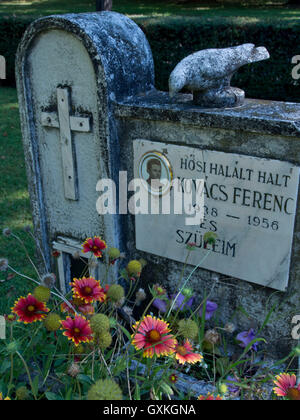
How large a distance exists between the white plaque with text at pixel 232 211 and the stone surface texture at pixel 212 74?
0.30 meters

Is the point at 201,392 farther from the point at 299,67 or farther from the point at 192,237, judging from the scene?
the point at 299,67

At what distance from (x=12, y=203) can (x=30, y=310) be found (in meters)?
3.40

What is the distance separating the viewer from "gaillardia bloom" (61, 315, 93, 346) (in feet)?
5.18

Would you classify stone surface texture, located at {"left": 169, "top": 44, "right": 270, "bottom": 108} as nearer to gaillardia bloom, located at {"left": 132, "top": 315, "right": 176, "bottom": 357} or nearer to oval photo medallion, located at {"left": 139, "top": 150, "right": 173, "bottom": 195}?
oval photo medallion, located at {"left": 139, "top": 150, "right": 173, "bottom": 195}

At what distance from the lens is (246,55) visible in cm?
240

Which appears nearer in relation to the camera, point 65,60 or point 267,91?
point 65,60

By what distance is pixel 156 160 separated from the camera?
2.51 m

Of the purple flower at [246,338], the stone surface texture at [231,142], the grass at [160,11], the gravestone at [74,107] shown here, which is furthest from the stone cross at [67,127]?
the grass at [160,11]

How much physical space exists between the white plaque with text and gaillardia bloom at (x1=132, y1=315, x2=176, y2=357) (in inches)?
35.5

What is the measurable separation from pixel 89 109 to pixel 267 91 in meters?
5.66

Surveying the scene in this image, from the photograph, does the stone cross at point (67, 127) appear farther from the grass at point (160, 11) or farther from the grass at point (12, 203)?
the grass at point (160, 11)

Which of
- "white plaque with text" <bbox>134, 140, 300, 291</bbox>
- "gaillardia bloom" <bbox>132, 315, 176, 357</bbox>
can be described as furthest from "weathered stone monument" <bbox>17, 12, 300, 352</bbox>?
"gaillardia bloom" <bbox>132, 315, 176, 357</bbox>
